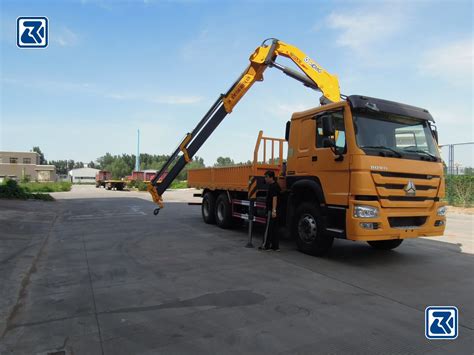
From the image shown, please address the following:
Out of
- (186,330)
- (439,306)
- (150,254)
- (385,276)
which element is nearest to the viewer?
(186,330)

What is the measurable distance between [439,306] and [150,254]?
5.53m

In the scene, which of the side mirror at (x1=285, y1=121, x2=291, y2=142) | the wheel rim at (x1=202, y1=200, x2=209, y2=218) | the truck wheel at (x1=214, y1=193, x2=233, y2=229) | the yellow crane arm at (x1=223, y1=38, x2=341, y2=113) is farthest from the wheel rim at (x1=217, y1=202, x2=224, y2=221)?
the side mirror at (x1=285, y1=121, x2=291, y2=142)

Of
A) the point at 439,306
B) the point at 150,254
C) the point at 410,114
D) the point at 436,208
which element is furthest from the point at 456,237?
the point at 150,254

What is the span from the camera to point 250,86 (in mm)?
11211

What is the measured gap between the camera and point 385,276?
6.29m

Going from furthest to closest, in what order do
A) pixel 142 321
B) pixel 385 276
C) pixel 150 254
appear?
A: pixel 150 254
pixel 385 276
pixel 142 321

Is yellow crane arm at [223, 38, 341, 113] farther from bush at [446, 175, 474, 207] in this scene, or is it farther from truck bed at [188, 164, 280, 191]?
bush at [446, 175, 474, 207]

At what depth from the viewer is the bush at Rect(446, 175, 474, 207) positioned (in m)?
21.7

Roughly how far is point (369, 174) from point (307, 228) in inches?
75.3

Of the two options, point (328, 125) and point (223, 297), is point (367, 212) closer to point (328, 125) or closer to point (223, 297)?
point (328, 125)

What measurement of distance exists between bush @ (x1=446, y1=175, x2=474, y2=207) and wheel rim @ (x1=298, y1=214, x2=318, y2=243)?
18345 mm

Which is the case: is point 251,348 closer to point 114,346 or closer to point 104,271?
point 114,346

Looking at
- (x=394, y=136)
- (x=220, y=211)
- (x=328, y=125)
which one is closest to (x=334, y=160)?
(x=328, y=125)

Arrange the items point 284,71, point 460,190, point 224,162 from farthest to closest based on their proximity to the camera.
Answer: point 224,162 < point 460,190 < point 284,71
